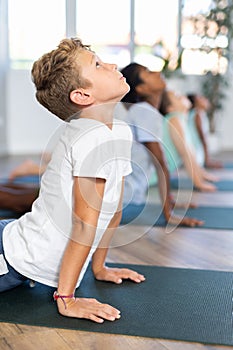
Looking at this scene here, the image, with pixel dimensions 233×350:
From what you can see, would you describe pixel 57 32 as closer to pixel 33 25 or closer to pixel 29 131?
pixel 33 25

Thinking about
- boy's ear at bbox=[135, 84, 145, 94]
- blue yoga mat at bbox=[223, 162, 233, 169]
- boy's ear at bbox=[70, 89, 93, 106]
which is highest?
boy's ear at bbox=[70, 89, 93, 106]

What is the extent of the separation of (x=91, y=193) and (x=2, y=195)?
145cm

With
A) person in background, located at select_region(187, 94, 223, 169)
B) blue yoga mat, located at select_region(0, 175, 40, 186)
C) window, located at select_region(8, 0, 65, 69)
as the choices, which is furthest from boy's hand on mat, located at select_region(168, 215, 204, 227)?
window, located at select_region(8, 0, 65, 69)

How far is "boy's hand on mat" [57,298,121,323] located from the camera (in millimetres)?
1600

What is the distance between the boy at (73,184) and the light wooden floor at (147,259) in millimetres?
117

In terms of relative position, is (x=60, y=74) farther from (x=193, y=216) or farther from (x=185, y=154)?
(x=185, y=154)

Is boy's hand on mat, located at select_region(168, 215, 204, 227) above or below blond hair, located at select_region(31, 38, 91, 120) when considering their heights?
below

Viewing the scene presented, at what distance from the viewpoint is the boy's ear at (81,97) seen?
5.38 ft

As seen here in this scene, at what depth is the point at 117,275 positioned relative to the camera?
1.94m

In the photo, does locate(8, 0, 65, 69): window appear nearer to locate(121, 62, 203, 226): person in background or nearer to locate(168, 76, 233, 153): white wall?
locate(168, 76, 233, 153): white wall

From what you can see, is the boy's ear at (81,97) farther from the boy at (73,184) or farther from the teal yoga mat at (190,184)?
the teal yoga mat at (190,184)

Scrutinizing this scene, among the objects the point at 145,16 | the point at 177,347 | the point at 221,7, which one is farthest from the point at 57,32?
the point at 177,347

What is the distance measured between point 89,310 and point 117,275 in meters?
0.34

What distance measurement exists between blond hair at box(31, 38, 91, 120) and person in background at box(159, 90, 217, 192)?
2059mm
